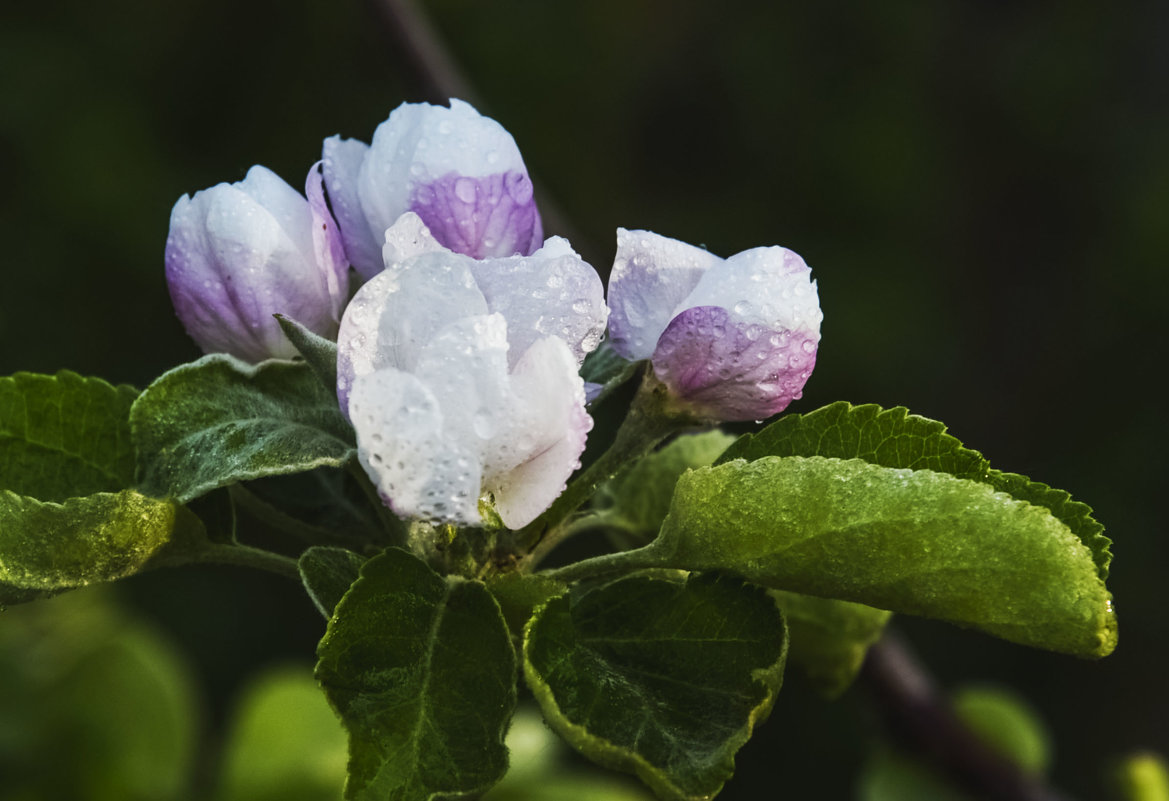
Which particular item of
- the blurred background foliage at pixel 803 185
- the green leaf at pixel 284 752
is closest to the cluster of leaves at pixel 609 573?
the green leaf at pixel 284 752

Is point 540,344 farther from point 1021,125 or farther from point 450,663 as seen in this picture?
point 1021,125

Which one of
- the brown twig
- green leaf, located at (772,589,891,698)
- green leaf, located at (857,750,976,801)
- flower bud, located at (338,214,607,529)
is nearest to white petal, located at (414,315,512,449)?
flower bud, located at (338,214,607,529)

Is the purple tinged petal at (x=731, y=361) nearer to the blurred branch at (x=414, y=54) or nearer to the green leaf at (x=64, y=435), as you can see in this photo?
the green leaf at (x=64, y=435)

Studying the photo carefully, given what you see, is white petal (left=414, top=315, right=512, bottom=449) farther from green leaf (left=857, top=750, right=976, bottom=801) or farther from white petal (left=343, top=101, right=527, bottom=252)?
green leaf (left=857, top=750, right=976, bottom=801)

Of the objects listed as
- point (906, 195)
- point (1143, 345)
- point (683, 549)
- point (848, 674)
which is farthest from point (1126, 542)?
point (683, 549)

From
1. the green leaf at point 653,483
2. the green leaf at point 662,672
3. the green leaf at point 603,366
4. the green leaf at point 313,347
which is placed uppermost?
the green leaf at point 313,347
